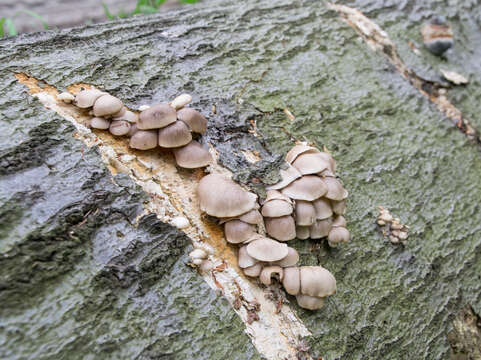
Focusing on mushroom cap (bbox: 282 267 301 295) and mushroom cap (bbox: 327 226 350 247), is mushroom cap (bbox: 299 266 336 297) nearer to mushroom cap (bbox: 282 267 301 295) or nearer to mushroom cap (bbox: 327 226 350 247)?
mushroom cap (bbox: 282 267 301 295)

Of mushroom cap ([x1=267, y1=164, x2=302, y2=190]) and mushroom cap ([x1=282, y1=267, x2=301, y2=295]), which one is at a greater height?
mushroom cap ([x1=267, y1=164, x2=302, y2=190])

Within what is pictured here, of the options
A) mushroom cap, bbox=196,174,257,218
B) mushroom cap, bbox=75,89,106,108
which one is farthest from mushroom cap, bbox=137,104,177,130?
mushroom cap, bbox=196,174,257,218

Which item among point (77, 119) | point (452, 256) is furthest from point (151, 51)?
point (452, 256)

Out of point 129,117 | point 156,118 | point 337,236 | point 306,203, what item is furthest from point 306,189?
point 129,117

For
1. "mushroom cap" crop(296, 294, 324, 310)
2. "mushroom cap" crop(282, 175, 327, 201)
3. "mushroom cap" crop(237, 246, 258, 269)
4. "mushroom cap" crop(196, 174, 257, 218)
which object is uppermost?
"mushroom cap" crop(196, 174, 257, 218)

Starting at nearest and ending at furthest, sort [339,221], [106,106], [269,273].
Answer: [269,273] → [106,106] → [339,221]

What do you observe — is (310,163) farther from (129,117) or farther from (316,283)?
(129,117)

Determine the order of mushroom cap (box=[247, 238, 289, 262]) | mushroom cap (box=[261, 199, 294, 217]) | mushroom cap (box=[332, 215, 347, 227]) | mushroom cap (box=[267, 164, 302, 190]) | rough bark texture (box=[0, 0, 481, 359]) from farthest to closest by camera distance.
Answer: mushroom cap (box=[332, 215, 347, 227]) < mushroom cap (box=[267, 164, 302, 190]) < mushroom cap (box=[261, 199, 294, 217]) < mushroom cap (box=[247, 238, 289, 262]) < rough bark texture (box=[0, 0, 481, 359])
